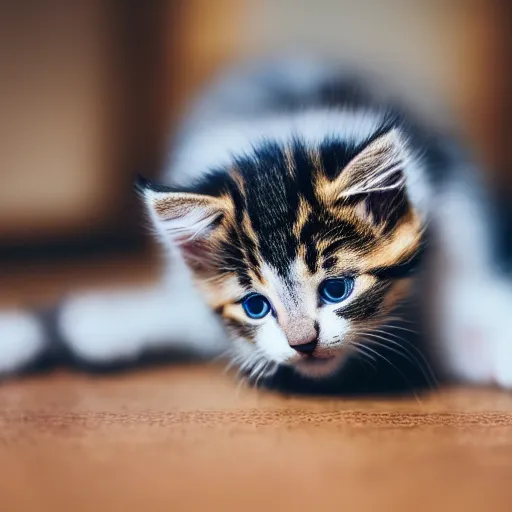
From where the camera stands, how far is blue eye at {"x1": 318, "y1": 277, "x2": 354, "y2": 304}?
1164mm

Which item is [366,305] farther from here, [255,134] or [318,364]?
[255,134]

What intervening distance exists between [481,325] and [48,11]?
1017 millimetres

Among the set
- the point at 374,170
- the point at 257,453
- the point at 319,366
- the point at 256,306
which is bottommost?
the point at 257,453

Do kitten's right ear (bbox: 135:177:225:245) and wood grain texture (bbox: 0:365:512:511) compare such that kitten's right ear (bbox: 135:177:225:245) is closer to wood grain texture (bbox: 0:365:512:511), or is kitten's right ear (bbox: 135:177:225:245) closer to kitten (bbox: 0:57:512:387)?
kitten (bbox: 0:57:512:387)

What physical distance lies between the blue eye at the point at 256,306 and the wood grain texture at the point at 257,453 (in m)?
0.16

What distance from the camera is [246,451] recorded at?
119 centimetres

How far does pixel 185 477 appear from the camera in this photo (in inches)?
46.7

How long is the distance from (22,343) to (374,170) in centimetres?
77

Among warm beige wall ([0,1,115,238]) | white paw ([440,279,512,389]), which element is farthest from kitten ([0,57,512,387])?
warm beige wall ([0,1,115,238])

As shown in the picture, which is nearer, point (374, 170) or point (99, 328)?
point (374, 170)

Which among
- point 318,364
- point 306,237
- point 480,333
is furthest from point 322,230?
point 480,333

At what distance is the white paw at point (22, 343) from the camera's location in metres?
1.28

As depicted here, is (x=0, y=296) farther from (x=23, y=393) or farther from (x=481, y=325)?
(x=481, y=325)

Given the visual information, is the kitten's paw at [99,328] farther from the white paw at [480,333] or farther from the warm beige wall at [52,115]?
the white paw at [480,333]
